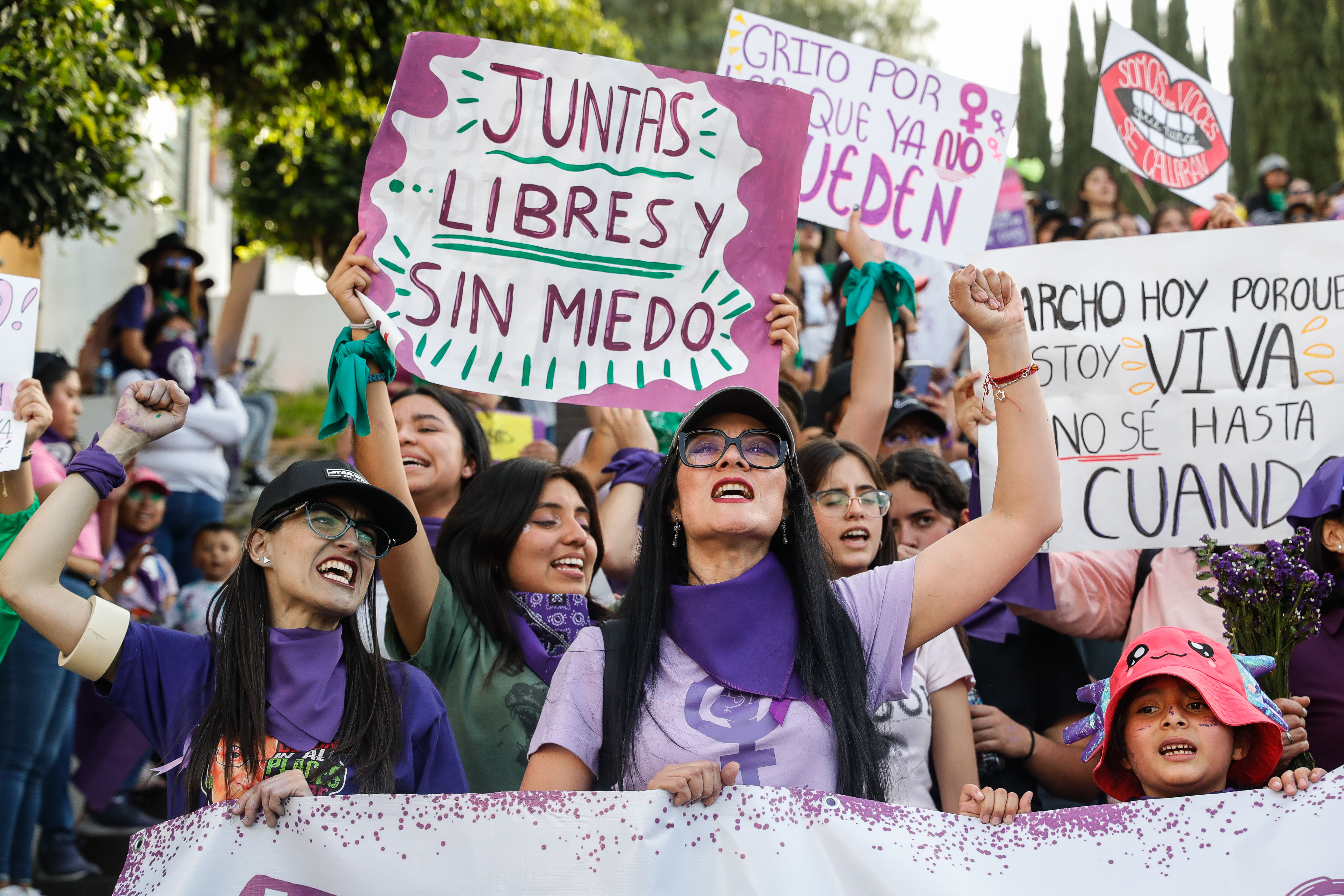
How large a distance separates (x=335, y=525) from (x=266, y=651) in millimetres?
302

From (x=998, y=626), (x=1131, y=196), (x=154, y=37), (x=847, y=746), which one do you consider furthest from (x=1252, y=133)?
(x=847, y=746)

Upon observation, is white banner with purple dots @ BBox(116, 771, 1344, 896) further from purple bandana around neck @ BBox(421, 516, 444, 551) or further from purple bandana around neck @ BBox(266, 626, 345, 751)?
purple bandana around neck @ BBox(421, 516, 444, 551)

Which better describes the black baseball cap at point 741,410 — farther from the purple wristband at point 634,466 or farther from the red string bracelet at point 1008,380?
the purple wristband at point 634,466

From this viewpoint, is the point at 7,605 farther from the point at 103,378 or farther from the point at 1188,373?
the point at 103,378

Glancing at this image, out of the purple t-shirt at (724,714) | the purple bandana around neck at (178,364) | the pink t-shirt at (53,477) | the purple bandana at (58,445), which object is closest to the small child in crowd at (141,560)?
the purple bandana at (58,445)

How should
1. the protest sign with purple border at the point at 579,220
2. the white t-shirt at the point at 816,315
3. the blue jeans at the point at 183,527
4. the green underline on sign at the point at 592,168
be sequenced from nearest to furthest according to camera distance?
1. the protest sign with purple border at the point at 579,220
2. the green underline on sign at the point at 592,168
3. the blue jeans at the point at 183,527
4. the white t-shirt at the point at 816,315

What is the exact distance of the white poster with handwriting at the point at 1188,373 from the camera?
12.0 feet

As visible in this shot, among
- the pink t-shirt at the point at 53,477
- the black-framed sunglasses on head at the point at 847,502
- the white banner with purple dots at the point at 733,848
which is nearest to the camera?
the white banner with purple dots at the point at 733,848

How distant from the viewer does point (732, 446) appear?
264cm

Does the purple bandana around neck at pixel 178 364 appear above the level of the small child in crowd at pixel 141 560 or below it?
above

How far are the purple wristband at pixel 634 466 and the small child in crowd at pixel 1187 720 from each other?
5.60ft

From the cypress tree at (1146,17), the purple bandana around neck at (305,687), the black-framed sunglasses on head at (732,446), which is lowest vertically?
the purple bandana around neck at (305,687)

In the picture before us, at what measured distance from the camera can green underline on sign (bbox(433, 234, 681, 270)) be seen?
11.4ft

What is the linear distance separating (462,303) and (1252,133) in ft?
77.0
